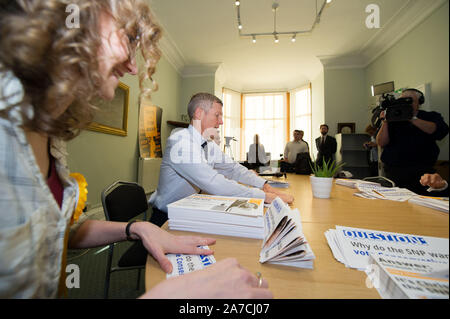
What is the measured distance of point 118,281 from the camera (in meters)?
1.50

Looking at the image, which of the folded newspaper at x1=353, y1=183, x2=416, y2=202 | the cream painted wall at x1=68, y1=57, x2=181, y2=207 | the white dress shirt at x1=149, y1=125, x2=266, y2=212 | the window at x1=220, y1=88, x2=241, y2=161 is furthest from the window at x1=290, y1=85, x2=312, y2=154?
the white dress shirt at x1=149, y1=125, x2=266, y2=212

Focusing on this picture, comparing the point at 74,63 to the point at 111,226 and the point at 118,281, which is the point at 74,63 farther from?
the point at 118,281

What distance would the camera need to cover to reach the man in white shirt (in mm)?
1058

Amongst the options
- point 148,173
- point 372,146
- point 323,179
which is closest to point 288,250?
point 323,179

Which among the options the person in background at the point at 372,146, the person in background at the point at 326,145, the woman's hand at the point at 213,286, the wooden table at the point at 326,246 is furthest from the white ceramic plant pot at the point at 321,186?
the person in background at the point at 326,145

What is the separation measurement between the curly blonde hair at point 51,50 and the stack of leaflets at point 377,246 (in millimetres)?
661

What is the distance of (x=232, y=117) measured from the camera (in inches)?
241

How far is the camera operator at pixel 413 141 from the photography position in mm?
370

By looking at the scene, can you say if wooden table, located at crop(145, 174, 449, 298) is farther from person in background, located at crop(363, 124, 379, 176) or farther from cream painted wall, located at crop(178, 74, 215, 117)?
cream painted wall, located at crop(178, 74, 215, 117)

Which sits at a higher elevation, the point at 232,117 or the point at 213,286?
the point at 232,117

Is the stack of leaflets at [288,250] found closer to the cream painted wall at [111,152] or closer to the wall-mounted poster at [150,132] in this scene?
the cream painted wall at [111,152]

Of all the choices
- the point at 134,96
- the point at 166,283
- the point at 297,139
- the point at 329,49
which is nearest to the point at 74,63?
the point at 166,283

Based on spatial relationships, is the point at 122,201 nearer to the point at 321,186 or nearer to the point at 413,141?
the point at 321,186

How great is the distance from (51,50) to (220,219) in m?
0.52
